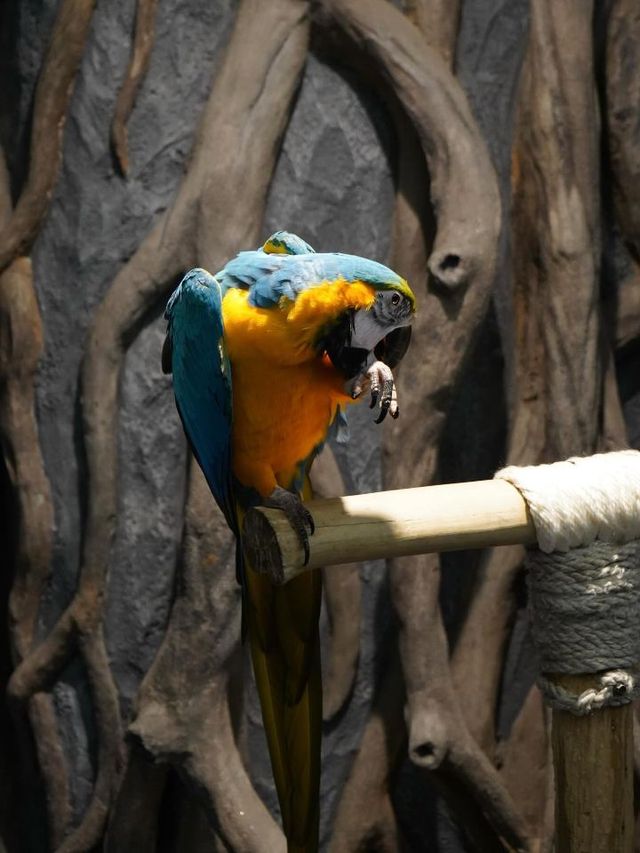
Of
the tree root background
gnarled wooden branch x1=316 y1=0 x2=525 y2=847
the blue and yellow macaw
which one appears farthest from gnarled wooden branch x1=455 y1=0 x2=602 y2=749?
the blue and yellow macaw

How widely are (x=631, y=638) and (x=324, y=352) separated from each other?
365 millimetres

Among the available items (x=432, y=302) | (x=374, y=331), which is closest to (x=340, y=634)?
(x=432, y=302)

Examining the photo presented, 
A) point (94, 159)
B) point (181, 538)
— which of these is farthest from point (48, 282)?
point (181, 538)

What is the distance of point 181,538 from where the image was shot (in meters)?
1.58

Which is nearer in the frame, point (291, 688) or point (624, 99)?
point (291, 688)

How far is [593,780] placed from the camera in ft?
3.16

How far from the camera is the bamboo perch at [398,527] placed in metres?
0.95

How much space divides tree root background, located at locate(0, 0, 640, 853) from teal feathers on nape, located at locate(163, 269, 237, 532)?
0.47 meters

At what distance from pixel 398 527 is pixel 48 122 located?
946mm

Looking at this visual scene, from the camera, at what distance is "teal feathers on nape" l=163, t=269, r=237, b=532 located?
1002 mm

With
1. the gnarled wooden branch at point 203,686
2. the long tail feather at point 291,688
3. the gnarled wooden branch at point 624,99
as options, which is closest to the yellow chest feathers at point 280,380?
the long tail feather at point 291,688

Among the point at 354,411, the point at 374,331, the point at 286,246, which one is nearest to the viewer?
the point at 374,331

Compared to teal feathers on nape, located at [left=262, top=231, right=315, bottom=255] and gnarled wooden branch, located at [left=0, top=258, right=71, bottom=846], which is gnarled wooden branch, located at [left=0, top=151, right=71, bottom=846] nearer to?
gnarled wooden branch, located at [left=0, top=258, right=71, bottom=846]

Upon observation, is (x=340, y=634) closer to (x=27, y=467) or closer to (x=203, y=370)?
(x=27, y=467)
